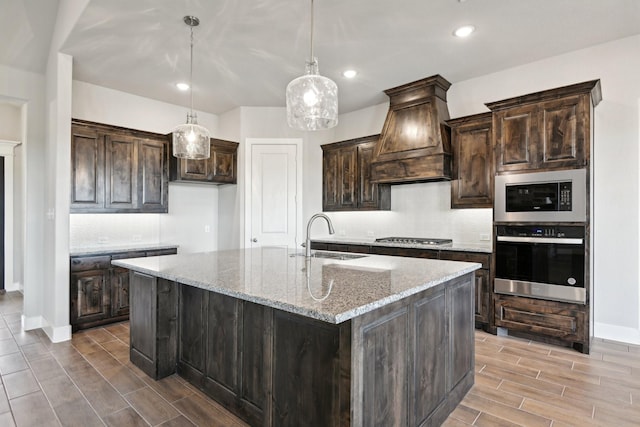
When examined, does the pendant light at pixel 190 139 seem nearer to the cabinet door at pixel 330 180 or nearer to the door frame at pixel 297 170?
the door frame at pixel 297 170

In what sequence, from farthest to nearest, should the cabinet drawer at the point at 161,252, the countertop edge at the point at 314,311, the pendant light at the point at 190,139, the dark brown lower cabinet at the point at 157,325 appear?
the cabinet drawer at the point at 161,252
the pendant light at the point at 190,139
the dark brown lower cabinet at the point at 157,325
the countertop edge at the point at 314,311

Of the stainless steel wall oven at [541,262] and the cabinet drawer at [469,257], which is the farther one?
the cabinet drawer at [469,257]

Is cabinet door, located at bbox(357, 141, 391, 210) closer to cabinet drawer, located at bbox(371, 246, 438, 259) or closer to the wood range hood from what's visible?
the wood range hood

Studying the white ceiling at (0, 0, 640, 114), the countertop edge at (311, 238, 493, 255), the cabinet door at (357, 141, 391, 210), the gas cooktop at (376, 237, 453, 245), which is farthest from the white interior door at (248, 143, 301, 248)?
the gas cooktop at (376, 237, 453, 245)

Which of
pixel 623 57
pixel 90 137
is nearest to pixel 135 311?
pixel 90 137

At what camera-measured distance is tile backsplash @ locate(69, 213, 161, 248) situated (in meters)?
4.33

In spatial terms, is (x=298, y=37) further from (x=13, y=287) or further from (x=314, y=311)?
(x=13, y=287)

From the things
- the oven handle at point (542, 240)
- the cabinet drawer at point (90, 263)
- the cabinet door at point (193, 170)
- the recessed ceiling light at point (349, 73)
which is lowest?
the cabinet drawer at point (90, 263)

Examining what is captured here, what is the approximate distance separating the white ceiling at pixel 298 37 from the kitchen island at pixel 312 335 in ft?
6.74

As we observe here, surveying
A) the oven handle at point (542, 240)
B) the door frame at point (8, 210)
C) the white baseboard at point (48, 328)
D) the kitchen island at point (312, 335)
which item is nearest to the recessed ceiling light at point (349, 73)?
the kitchen island at point (312, 335)

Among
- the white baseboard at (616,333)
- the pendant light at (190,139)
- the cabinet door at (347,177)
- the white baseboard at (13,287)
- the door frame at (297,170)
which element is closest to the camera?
the pendant light at (190,139)

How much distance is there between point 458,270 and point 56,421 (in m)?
2.65

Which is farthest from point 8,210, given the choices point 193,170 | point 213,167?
point 213,167

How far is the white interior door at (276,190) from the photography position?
5.31m
